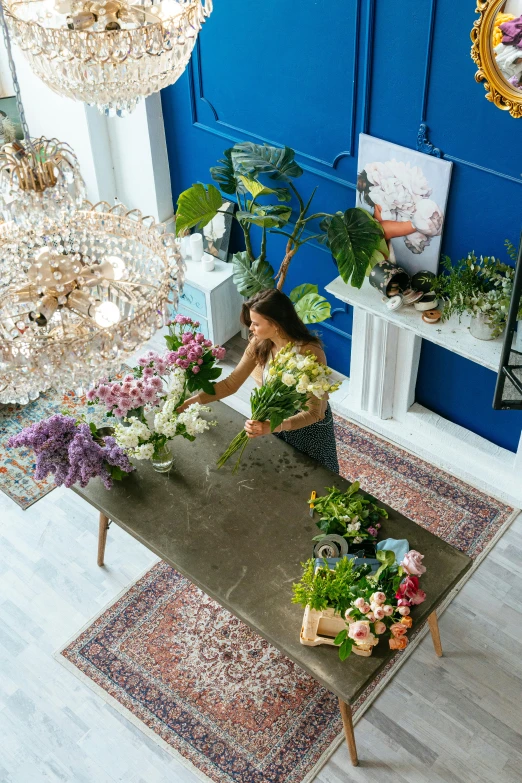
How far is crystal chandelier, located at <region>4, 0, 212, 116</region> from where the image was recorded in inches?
97.3

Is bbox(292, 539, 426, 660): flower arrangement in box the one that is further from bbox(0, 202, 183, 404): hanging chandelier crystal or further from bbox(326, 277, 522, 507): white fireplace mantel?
bbox(326, 277, 522, 507): white fireplace mantel

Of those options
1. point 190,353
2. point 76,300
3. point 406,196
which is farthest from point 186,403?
point 76,300

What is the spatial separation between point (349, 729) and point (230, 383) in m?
1.67

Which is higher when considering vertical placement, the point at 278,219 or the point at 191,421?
the point at 278,219

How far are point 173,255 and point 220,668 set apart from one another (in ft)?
8.20

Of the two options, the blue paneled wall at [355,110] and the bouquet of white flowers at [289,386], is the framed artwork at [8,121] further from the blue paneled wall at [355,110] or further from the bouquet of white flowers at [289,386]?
the bouquet of white flowers at [289,386]

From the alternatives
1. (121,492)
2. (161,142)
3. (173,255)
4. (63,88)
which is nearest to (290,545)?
(121,492)

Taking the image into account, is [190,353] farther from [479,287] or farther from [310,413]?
[479,287]

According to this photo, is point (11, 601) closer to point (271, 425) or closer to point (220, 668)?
point (220, 668)

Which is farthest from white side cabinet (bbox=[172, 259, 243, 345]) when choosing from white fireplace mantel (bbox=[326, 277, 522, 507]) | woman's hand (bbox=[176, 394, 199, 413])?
woman's hand (bbox=[176, 394, 199, 413])

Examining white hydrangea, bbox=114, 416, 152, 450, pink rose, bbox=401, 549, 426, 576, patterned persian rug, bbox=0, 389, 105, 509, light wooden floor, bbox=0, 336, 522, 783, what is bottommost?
light wooden floor, bbox=0, 336, 522, 783

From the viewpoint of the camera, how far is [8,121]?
5883 mm

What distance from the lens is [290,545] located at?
3770mm

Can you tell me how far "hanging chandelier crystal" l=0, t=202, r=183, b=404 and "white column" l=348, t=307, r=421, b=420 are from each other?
2.61 metres
